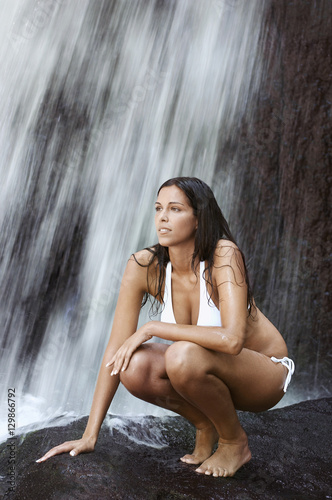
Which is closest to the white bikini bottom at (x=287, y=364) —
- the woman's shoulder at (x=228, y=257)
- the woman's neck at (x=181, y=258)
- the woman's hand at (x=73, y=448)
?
the woman's shoulder at (x=228, y=257)

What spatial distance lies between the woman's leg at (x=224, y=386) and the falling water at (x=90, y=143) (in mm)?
2461

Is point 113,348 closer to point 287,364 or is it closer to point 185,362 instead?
point 185,362

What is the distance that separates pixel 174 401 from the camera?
2.47m

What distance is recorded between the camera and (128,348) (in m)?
2.33

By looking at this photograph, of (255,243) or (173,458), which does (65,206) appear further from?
(173,458)

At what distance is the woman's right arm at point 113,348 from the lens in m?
2.33

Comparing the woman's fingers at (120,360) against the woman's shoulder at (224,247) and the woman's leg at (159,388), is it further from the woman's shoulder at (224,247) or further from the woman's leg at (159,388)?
the woman's shoulder at (224,247)

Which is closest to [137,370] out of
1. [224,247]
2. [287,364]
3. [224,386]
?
[224,386]

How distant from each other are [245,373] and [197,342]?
0.33 meters

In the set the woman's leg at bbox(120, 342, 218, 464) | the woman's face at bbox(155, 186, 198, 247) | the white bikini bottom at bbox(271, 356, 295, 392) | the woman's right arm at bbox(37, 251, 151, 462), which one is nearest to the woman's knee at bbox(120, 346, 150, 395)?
the woman's leg at bbox(120, 342, 218, 464)

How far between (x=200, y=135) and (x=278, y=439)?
3604mm

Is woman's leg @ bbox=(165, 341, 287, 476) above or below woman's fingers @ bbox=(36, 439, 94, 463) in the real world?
above

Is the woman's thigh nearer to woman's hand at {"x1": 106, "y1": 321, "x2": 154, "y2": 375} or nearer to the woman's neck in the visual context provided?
woman's hand at {"x1": 106, "y1": 321, "x2": 154, "y2": 375}

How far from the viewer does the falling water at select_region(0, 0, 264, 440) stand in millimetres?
5230
